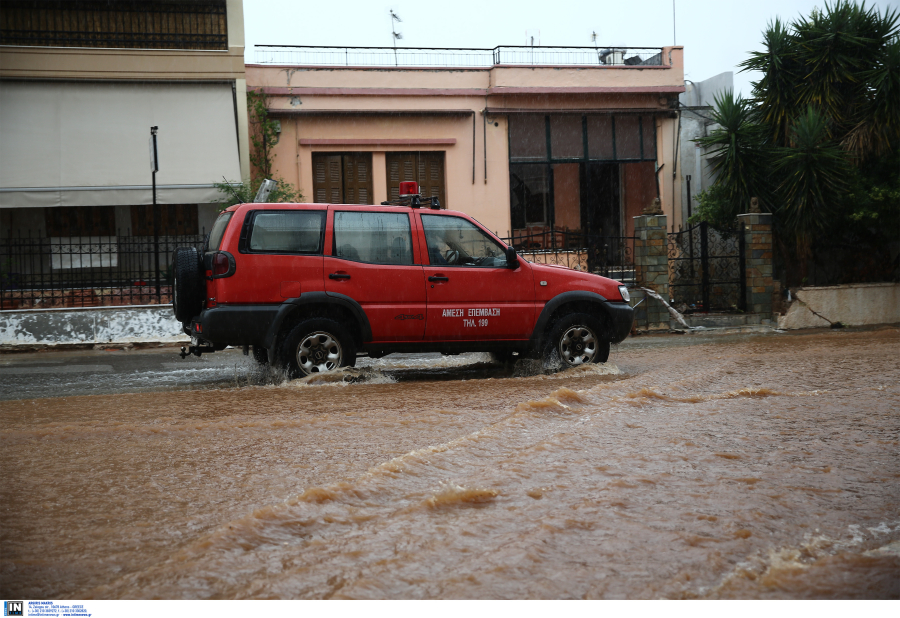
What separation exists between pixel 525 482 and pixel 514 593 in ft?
4.82

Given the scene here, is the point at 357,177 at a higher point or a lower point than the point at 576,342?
higher

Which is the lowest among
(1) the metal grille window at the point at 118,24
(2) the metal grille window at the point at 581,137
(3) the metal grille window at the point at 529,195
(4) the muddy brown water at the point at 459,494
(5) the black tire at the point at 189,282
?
(4) the muddy brown water at the point at 459,494

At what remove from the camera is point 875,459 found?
16.0 ft

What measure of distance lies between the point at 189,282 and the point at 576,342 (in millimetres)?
3763

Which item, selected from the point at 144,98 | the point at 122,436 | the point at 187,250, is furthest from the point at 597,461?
the point at 144,98

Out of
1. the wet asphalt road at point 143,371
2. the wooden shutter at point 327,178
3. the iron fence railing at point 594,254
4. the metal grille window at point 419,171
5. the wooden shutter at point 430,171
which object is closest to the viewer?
the wet asphalt road at point 143,371

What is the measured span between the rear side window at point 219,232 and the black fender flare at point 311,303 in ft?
2.79

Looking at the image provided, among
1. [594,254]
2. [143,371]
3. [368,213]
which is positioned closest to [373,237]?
[368,213]

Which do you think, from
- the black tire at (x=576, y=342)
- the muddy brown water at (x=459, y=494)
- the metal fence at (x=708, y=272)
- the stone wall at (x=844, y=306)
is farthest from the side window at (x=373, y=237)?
the stone wall at (x=844, y=306)

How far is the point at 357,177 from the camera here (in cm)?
1928

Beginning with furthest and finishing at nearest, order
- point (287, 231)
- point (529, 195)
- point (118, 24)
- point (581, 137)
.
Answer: point (529, 195) → point (581, 137) → point (118, 24) → point (287, 231)

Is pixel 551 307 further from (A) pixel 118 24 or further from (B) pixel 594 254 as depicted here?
(A) pixel 118 24

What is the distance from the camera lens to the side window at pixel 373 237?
821 centimetres

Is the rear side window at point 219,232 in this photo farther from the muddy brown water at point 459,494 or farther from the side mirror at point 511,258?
the side mirror at point 511,258
